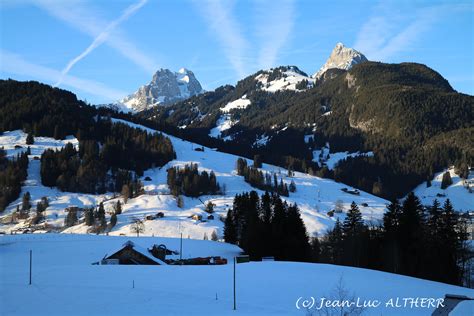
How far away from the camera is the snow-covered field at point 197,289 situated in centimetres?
2564

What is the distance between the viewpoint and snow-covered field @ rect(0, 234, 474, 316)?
84.1 feet

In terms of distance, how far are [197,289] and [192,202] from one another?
111074mm

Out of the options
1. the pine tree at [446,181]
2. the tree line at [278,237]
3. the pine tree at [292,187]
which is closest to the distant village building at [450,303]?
the tree line at [278,237]

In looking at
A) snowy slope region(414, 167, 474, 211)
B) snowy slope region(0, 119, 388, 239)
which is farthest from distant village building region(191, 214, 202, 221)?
snowy slope region(414, 167, 474, 211)

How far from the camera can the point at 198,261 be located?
6066cm

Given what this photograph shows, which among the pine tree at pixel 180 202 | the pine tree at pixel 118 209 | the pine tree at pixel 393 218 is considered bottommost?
the pine tree at pixel 118 209

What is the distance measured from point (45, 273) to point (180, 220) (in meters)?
83.4

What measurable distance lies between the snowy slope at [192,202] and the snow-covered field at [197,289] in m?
70.7

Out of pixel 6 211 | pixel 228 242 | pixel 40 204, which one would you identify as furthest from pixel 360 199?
pixel 6 211

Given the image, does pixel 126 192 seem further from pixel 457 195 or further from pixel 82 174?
pixel 457 195

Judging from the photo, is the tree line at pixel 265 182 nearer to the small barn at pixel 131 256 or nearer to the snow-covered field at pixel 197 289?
the small barn at pixel 131 256

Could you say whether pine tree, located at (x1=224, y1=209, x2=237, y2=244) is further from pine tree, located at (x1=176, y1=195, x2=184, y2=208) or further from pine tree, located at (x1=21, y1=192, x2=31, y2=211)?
pine tree, located at (x1=21, y1=192, x2=31, y2=211)

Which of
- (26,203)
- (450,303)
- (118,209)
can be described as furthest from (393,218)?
(26,203)

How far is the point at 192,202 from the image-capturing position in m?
143
